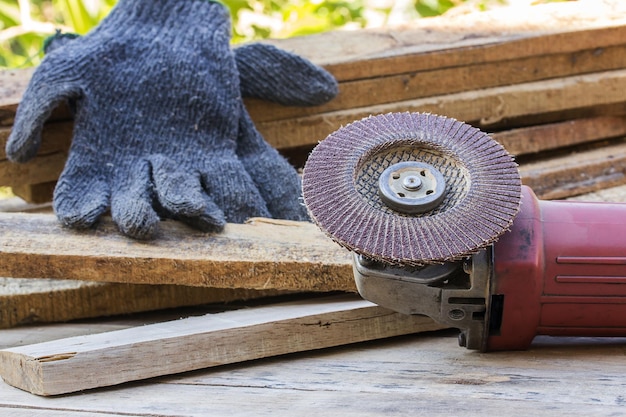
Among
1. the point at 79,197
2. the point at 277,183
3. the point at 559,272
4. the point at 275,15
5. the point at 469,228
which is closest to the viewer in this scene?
the point at 469,228

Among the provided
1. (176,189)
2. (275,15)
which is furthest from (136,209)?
(275,15)

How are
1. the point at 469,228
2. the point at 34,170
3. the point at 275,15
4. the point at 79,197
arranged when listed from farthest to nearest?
the point at 275,15 < the point at 34,170 < the point at 79,197 < the point at 469,228

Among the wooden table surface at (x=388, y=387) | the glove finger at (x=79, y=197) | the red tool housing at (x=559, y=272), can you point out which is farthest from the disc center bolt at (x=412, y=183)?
the glove finger at (x=79, y=197)

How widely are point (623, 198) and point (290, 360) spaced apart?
35.1 inches

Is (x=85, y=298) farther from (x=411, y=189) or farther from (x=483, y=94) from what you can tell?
(x=483, y=94)

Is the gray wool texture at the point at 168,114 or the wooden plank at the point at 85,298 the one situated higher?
the gray wool texture at the point at 168,114

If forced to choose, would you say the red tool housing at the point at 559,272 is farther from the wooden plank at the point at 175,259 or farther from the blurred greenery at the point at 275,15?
the blurred greenery at the point at 275,15

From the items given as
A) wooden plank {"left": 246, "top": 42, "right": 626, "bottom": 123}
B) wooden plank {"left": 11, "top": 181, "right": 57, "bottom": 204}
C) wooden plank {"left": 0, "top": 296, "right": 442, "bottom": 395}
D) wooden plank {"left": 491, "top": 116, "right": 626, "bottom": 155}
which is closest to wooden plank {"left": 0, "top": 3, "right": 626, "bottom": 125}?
wooden plank {"left": 246, "top": 42, "right": 626, "bottom": 123}

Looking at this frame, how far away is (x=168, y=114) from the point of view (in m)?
1.63

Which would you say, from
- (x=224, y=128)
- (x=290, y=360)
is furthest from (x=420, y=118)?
(x=224, y=128)

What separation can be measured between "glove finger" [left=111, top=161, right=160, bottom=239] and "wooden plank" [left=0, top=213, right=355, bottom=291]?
0.03m

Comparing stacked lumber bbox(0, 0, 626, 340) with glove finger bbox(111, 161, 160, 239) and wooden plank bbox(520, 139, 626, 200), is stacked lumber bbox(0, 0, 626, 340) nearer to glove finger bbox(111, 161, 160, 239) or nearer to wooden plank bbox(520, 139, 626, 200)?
wooden plank bbox(520, 139, 626, 200)

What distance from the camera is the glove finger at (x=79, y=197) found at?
142 centimetres

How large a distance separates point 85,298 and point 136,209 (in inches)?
8.5
